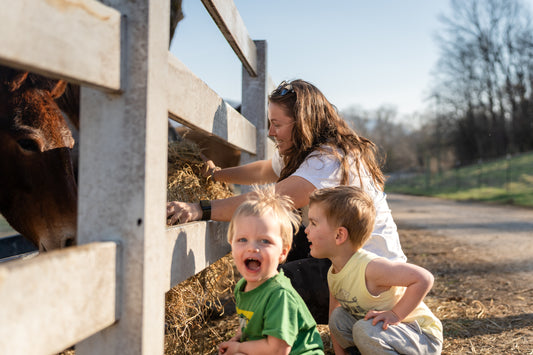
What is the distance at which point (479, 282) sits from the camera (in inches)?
156

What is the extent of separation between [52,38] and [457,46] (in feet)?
139

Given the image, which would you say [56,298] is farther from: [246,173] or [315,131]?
[246,173]

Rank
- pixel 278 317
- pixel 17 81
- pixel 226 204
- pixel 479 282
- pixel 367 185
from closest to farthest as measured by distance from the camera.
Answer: pixel 278 317 → pixel 226 204 → pixel 367 185 → pixel 17 81 → pixel 479 282

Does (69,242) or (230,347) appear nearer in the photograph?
(230,347)

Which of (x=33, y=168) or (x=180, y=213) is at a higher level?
(x=33, y=168)

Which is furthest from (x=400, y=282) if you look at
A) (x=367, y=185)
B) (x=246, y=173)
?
(x=246, y=173)

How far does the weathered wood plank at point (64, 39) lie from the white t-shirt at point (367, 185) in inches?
57.6

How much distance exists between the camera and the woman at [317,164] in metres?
2.38

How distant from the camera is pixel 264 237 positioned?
173 centimetres

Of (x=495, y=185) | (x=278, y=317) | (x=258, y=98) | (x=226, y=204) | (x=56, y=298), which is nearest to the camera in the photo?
(x=56, y=298)

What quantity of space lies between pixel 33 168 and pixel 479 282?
3.68 metres

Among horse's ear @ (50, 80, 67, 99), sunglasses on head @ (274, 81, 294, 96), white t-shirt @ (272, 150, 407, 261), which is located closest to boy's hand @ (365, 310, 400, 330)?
white t-shirt @ (272, 150, 407, 261)

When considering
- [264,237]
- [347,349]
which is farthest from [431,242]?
[264,237]

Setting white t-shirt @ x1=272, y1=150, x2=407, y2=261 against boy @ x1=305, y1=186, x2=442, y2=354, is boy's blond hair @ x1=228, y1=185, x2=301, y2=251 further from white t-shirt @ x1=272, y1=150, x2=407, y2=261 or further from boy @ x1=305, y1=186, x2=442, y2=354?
white t-shirt @ x1=272, y1=150, x2=407, y2=261
